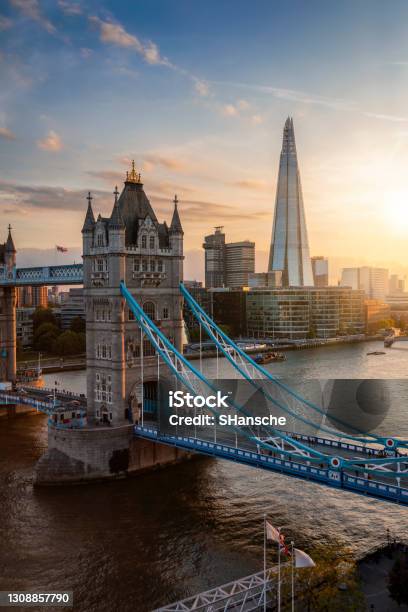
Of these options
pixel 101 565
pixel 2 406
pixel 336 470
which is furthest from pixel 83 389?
pixel 336 470

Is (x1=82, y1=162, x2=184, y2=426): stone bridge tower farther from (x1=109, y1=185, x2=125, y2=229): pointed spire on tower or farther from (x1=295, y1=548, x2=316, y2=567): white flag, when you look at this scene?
(x1=295, y1=548, x2=316, y2=567): white flag

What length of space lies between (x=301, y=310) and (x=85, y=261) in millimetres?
143591

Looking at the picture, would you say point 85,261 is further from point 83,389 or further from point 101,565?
point 83,389

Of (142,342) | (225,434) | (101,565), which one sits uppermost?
(142,342)

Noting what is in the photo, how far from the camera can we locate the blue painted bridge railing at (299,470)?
34.4 meters

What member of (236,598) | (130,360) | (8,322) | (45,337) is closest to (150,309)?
(130,360)

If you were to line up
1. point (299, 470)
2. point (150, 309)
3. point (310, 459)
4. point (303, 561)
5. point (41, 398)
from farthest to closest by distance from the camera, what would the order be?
point (41, 398), point (150, 309), point (299, 470), point (310, 459), point (303, 561)

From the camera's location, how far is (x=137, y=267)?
57.7 m

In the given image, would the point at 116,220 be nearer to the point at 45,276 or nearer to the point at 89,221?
the point at 89,221

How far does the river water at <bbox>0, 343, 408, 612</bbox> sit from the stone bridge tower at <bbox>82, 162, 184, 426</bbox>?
8.07 m

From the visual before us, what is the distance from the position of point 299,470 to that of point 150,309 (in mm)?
25313

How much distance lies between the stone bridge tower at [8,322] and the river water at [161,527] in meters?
29.3

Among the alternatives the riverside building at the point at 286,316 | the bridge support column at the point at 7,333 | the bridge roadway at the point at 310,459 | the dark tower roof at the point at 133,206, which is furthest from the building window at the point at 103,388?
the riverside building at the point at 286,316

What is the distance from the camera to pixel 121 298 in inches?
2186
